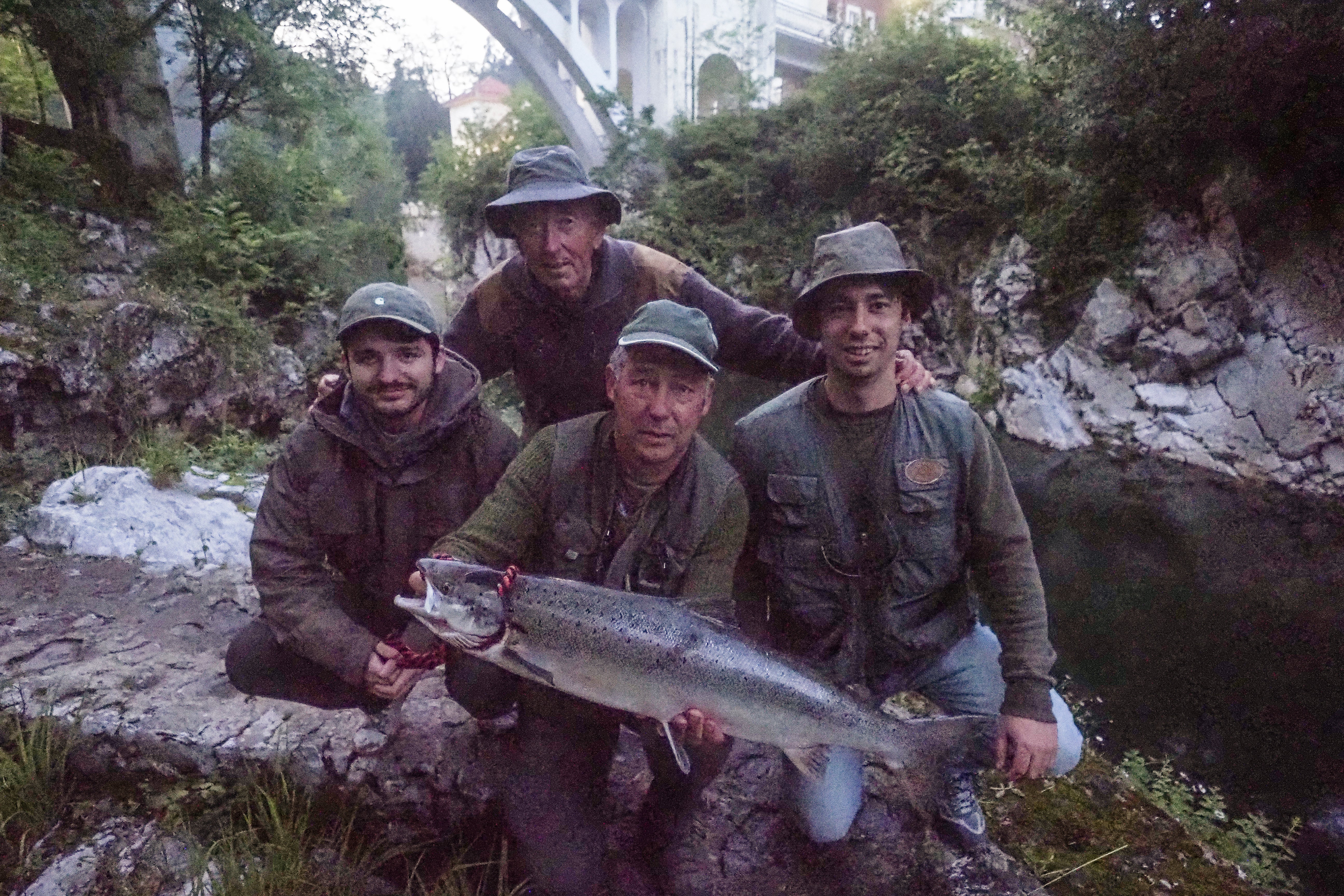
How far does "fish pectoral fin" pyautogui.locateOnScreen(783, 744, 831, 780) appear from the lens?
2.35m

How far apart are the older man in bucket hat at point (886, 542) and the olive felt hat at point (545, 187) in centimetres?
116

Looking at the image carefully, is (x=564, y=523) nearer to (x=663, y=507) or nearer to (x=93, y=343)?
(x=663, y=507)

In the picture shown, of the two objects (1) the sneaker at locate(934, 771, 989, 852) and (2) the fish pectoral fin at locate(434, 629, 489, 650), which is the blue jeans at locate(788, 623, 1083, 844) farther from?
(2) the fish pectoral fin at locate(434, 629, 489, 650)

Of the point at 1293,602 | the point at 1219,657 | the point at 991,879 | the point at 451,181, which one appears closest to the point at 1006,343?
the point at 1293,602

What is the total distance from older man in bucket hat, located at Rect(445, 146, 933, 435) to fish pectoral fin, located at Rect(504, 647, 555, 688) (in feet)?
5.78

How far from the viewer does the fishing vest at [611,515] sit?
2408 mm

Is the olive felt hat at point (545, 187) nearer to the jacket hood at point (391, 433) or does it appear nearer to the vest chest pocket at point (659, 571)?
the jacket hood at point (391, 433)

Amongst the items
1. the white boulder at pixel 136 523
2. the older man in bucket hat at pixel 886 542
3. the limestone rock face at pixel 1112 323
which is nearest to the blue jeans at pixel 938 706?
the older man in bucket hat at pixel 886 542

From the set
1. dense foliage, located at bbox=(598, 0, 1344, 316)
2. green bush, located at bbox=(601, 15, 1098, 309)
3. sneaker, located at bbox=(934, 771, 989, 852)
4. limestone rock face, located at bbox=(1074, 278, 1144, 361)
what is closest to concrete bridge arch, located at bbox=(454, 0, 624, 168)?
dense foliage, located at bbox=(598, 0, 1344, 316)

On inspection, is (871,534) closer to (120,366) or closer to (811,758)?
(811,758)

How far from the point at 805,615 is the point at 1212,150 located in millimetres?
12563

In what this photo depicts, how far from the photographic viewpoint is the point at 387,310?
2623mm

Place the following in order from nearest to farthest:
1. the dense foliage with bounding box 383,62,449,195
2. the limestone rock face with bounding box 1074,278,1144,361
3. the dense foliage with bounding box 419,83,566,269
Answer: the limestone rock face with bounding box 1074,278,1144,361, the dense foliage with bounding box 419,83,566,269, the dense foliage with bounding box 383,62,449,195

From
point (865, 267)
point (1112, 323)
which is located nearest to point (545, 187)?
point (865, 267)
